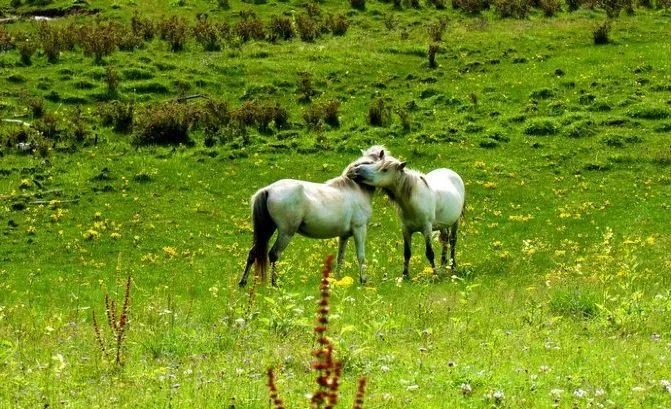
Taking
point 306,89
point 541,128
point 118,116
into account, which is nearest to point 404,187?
point 541,128

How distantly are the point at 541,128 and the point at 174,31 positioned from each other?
18138 mm

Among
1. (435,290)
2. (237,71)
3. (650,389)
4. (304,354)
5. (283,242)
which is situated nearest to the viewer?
(650,389)

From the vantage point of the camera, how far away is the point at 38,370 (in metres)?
7.46

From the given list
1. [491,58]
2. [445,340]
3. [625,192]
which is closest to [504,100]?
[491,58]

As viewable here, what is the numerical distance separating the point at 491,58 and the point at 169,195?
1738 centimetres

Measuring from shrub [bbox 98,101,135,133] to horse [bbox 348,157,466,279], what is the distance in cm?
1322

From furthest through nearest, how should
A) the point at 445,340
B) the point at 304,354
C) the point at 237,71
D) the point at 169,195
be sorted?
the point at 237,71
the point at 169,195
the point at 445,340
the point at 304,354

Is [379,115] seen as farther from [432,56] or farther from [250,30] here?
[250,30]

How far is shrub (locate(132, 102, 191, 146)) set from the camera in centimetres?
2689

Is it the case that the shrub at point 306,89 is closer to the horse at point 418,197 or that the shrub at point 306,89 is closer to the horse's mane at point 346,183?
the horse at point 418,197

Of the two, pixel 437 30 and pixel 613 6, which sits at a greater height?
pixel 613 6

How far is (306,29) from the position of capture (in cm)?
3844

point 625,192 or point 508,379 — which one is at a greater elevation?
point 508,379

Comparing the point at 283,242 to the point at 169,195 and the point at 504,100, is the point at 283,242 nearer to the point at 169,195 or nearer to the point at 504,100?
the point at 169,195
